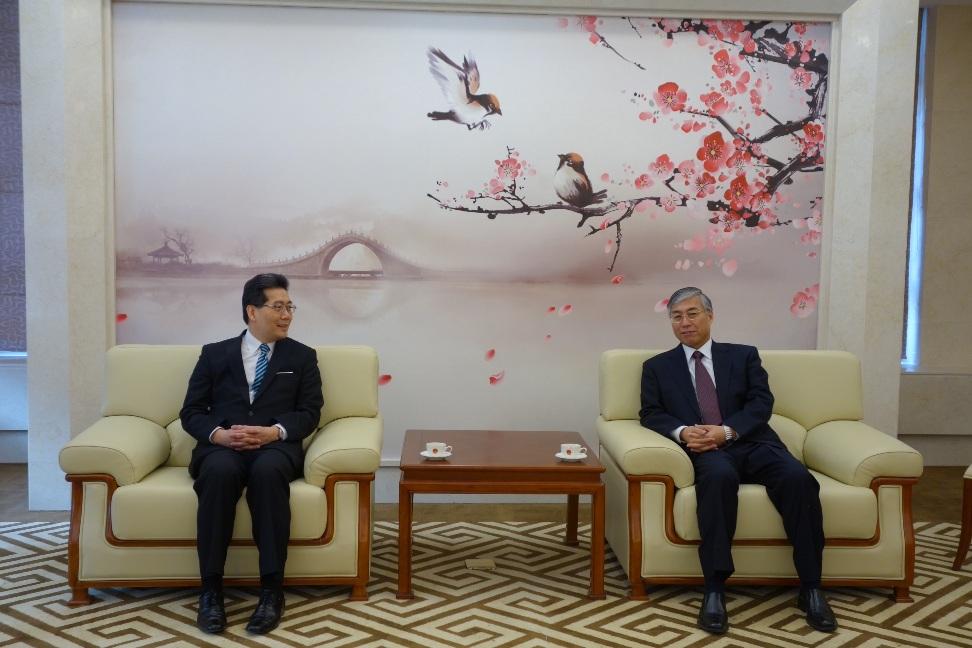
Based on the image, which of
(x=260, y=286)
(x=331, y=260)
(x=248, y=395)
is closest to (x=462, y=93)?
(x=331, y=260)

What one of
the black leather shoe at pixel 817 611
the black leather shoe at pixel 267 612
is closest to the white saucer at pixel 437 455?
the black leather shoe at pixel 267 612

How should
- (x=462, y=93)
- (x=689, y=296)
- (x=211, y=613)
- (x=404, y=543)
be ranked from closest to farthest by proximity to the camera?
(x=211, y=613), (x=404, y=543), (x=689, y=296), (x=462, y=93)

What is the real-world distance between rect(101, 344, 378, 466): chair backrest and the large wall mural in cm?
76

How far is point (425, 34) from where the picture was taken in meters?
4.51

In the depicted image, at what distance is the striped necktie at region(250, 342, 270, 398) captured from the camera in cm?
356

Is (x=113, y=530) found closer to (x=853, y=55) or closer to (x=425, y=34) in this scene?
(x=425, y=34)

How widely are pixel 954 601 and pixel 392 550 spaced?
7.28ft

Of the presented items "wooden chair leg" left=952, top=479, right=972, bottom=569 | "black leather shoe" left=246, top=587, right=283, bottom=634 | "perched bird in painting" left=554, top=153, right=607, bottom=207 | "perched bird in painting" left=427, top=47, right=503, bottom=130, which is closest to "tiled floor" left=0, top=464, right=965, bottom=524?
"wooden chair leg" left=952, top=479, right=972, bottom=569

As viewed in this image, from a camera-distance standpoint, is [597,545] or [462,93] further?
[462,93]

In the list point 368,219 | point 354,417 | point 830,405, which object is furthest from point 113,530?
point 830,405

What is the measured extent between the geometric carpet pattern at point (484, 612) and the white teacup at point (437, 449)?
529 mm

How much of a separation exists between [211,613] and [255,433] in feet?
2.15

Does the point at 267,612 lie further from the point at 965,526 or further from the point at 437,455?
the point at 965,526

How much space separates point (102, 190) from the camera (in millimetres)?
4387
